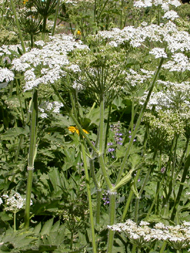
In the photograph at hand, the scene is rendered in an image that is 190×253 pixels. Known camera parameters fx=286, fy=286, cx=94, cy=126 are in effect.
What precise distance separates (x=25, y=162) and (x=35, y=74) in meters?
1.19

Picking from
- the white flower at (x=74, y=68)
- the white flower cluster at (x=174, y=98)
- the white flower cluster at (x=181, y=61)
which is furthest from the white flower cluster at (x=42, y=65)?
the white flower cluster at (x=174, y=98)

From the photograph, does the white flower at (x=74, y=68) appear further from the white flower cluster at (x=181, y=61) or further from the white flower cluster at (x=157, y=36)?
the white flower cluster at (x=181, y=61)

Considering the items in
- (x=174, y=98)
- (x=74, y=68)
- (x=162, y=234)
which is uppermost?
(x=74, y=68)

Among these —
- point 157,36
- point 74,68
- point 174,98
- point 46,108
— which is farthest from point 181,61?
point 46,108

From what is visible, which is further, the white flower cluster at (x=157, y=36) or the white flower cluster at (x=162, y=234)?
the white flower cluster at (x=157, y=36)

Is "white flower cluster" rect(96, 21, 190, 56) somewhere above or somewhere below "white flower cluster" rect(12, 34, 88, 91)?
above

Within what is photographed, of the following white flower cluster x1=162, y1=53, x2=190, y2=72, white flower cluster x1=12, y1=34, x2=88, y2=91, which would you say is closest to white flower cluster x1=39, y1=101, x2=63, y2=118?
white flower cluster x1=12, y1=34, x2=88, y2=91

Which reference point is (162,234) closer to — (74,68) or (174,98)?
(74,68)

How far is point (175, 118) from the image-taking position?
2842mm

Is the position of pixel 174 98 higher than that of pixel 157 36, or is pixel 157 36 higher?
pixel 157 36

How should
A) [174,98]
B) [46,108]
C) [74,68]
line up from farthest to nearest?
[46,108] → [174,98] → [74,68]

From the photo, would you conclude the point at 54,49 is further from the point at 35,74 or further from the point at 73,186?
the point at 73,186

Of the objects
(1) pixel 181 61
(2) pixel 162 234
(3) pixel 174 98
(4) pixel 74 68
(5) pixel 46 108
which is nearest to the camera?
(2) pixel 162 234

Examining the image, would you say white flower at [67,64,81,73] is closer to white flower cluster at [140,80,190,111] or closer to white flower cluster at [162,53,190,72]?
white flower cluster at [162,53,190,72]
